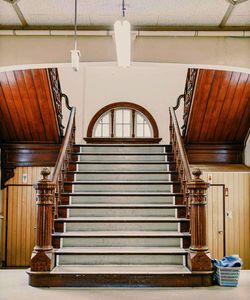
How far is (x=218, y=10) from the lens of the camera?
201 inches

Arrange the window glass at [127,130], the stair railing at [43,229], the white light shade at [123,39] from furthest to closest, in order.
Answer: the window glass at [127,130], the stair railing at [43,229], the white light shade at [123,39]

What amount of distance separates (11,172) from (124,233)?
3.48 metres

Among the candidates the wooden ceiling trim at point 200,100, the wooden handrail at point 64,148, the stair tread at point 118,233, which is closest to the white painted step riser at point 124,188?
Result: the wooden handrail at point 64,148

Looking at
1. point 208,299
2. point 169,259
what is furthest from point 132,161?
point 208,299

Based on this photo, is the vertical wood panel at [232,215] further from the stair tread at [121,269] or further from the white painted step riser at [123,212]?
the stair tread at [121,269]

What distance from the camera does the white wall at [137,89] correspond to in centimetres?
1084

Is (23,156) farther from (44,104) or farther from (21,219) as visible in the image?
(44,104)

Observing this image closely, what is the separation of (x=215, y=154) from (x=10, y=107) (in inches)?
152

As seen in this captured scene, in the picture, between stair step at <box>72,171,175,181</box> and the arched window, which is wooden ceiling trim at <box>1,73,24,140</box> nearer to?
stair step at <box>72,171,175,181</box>

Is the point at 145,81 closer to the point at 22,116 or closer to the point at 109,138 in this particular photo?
the point at 109,138

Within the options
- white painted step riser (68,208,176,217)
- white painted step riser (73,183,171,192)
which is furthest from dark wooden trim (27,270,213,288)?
white painted step riser (73,183,171,192)

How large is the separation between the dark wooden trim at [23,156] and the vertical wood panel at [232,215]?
293cm

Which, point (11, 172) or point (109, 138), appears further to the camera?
point (109, 138)

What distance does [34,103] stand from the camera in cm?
770
